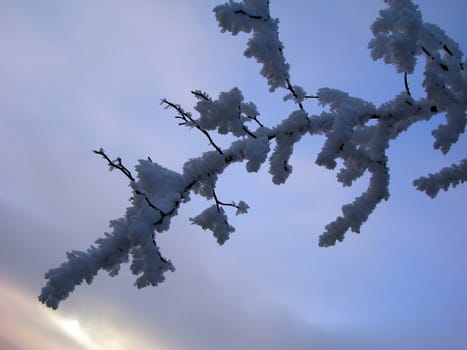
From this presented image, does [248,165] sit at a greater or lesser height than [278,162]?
lesser

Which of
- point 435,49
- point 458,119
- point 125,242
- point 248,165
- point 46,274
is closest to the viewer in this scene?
point 46,274

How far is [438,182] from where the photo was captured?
3359 mm

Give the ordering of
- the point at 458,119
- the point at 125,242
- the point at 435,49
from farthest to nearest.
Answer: the point at 435,49 < the point at 458,119 < the point at 125,242

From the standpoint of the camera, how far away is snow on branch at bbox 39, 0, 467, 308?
269cm

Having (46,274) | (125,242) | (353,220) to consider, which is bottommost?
(46,274)

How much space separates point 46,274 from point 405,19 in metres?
3.11

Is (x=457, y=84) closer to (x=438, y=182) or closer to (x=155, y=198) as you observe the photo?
(x=438, y=182)

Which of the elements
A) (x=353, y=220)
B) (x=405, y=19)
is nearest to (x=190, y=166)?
(x=353, y=220)

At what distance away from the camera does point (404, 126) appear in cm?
357

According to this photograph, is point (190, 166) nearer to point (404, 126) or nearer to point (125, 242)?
point (125, 242)

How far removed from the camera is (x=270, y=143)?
3.03 meters

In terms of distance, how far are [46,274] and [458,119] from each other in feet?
10.6

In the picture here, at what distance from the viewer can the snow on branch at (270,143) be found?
2.69 meters

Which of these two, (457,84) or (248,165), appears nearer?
(248,165)
